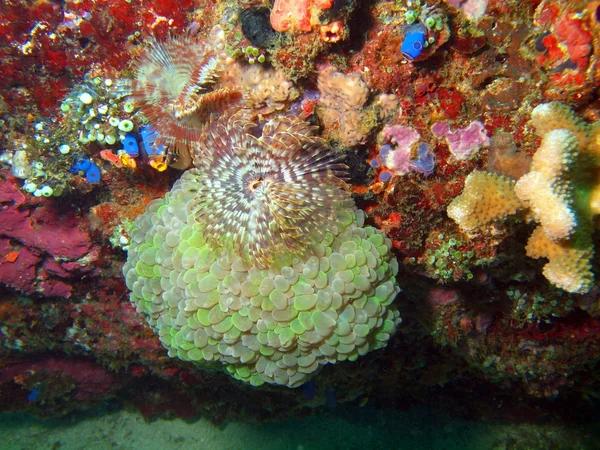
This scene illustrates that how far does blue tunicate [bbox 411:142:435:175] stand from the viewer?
126 inches

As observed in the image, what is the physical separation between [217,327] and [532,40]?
340 cm

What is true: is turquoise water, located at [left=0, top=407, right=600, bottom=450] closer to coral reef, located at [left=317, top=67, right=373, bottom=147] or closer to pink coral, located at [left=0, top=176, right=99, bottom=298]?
pink coral, located at [left=0, top=176, right=99, bottom=298]

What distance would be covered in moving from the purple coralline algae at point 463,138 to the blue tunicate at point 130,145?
297 centimetres

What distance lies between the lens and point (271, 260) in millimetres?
3006

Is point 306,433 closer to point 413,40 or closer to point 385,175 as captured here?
point 385,175

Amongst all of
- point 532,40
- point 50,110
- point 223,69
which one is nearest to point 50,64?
point 50,110

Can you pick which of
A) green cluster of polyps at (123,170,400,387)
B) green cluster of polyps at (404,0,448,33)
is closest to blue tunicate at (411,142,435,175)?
green cluster of polyps at (123,170,400,387)

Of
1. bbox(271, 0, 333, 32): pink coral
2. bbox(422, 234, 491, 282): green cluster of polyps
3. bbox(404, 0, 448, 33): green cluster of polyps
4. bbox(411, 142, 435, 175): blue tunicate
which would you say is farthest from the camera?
bbox(422, 234, 491, 282): green cluster of polyps

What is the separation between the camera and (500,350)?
4.75 metres

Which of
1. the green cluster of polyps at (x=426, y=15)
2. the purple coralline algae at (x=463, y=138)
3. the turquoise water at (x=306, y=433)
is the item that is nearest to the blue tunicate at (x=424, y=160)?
the purple coralline algae at (x=463, y=138)

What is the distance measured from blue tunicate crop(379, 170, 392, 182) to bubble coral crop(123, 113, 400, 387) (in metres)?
0.43

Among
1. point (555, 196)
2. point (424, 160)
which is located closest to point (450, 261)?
point (424, 160)

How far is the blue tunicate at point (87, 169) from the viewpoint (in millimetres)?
4207

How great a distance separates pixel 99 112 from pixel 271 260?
253 cm
